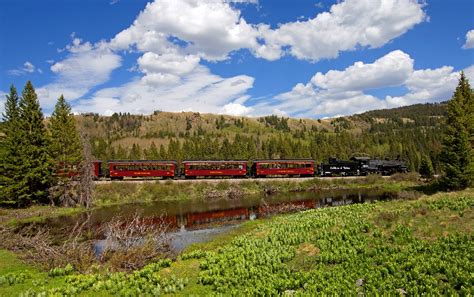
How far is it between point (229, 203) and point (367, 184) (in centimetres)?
3320

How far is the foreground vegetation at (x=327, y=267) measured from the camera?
35.7 feet

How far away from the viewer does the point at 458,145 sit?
1581 inches

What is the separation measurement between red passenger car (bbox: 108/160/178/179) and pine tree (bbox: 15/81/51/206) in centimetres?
1673

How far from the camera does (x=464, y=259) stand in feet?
36.9

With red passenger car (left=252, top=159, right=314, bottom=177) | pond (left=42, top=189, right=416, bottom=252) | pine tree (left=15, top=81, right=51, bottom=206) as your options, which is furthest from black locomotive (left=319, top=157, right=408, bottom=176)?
pine tree (left=15, top=81, right=51, bottom=206)

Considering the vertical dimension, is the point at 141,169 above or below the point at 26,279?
above

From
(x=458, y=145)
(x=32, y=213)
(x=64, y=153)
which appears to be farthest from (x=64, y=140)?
(x=458, y=145)

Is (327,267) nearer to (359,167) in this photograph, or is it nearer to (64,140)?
(64,140)

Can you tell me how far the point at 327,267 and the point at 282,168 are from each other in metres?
55.3

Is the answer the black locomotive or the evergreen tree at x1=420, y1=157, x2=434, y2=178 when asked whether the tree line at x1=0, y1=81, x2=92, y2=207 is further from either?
the evergreen tree at x1=420, y1=157, x2=434, y2=178

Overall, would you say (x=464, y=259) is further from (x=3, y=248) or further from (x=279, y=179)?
(x=279, y=179)

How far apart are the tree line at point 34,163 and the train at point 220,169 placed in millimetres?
10216

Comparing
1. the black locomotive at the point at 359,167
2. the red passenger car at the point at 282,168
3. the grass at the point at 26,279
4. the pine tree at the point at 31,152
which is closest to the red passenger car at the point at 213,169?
the red passenger car at the point at 282,168

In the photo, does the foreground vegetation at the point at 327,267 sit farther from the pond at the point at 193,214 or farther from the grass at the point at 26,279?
the pond at the point at 193,214
